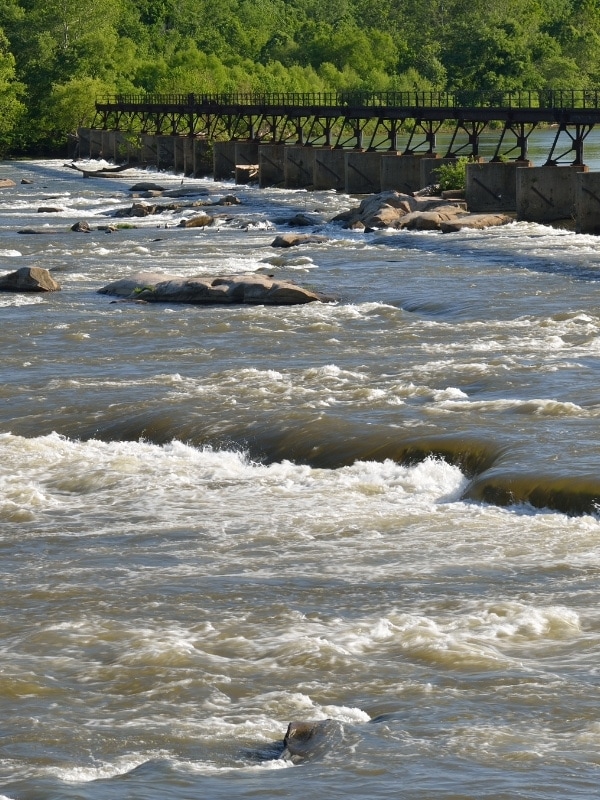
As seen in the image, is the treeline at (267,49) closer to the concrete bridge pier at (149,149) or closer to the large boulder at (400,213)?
the concrete bridge pier at (149,149)

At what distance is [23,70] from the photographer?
10525 cm

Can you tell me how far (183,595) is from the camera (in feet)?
47.1

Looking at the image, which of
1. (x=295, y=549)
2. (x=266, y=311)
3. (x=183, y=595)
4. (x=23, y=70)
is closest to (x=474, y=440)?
(x=295, y=549)

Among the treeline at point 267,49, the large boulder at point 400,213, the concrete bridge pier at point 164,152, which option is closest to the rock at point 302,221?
the large boulder at point 400,213

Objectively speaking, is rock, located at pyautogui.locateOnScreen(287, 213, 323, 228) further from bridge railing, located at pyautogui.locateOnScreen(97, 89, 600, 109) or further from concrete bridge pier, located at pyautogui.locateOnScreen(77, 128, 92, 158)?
concrete bridge pier, located at pyautogui.locateOnScreen(77, 128, 92, 158)

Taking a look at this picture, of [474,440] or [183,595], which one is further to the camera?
[474,440]

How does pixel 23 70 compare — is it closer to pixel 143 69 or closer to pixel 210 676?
pixel 143 69

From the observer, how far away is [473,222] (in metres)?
46.1

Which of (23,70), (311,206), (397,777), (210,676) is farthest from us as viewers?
(23,70)

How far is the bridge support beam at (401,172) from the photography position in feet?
196

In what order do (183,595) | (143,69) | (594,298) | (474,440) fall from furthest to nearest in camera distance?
(143,69) < (594,298) < (474,440) < (183,595)

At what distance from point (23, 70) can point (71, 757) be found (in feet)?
326

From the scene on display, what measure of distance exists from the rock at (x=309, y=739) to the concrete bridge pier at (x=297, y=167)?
5843 centimetres

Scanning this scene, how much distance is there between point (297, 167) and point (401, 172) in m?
9.55
